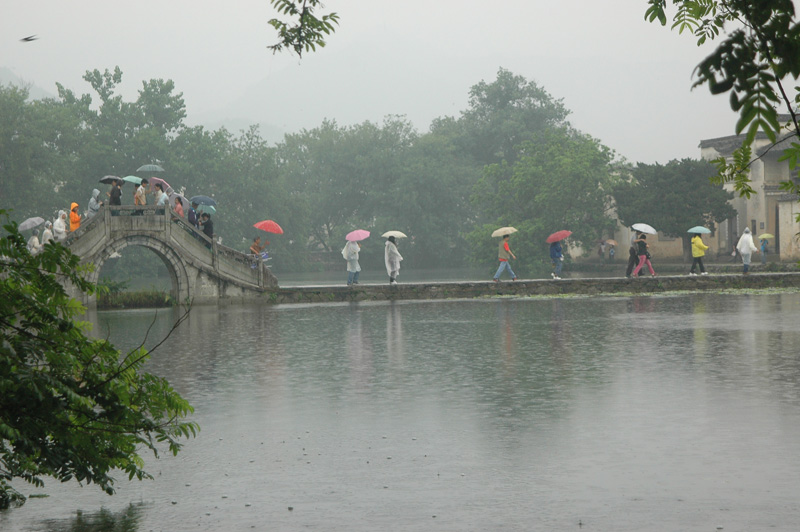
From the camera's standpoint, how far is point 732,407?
33.0ft

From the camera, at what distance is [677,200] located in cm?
5475

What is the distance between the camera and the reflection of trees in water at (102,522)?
620 centimetres

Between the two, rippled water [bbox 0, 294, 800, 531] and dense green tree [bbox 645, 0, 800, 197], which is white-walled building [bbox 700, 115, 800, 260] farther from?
dense green tree [bbox 645, 0, 800, 197]

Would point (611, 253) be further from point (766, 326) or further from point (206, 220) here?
point (766, 326)

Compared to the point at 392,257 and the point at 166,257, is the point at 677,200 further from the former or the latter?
the point at 166,257

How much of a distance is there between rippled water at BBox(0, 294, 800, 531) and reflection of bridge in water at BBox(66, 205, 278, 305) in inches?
537

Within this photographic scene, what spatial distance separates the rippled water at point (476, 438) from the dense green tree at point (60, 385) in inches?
19.8

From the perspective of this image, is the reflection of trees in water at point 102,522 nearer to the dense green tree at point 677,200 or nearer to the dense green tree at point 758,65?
the dense green tree at point 758,65

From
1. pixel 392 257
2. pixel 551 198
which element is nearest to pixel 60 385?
pixel 392 257

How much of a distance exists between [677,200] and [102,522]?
51.6m

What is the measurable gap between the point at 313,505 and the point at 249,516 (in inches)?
18.4

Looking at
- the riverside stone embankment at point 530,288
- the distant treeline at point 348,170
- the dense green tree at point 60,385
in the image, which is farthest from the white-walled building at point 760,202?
the dense green tree at point 60,385

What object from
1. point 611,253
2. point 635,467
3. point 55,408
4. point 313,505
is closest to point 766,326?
point 635,467

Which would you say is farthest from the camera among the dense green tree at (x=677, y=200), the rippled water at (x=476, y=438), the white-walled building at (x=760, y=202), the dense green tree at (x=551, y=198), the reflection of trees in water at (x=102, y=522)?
the white-walled building at (x=760, y=202)
